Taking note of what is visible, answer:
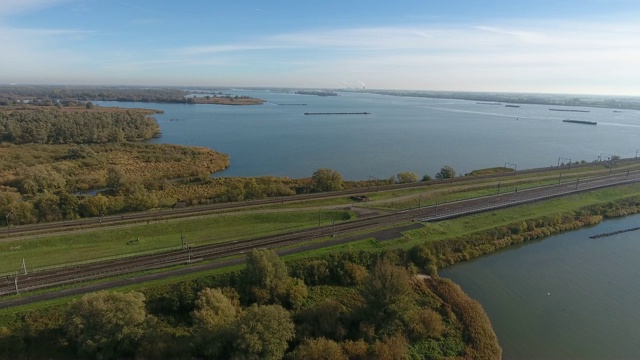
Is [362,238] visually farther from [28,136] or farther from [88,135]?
[28,136]

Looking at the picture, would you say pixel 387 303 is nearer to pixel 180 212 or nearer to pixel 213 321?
pixel 213 321

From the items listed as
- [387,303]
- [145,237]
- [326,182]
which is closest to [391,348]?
[387,303]

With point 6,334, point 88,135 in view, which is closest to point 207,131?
point 88,135

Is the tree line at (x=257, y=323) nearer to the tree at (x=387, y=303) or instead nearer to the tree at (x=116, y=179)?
the tree at (x=387, y=303)

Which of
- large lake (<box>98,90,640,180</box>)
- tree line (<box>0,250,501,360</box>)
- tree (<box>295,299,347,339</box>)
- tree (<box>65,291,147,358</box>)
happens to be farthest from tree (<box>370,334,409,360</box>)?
large lake (<box>98,90,640,180</box>)

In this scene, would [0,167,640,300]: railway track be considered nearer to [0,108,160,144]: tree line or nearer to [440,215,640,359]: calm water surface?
[440,215,640,359]: calm water surface
